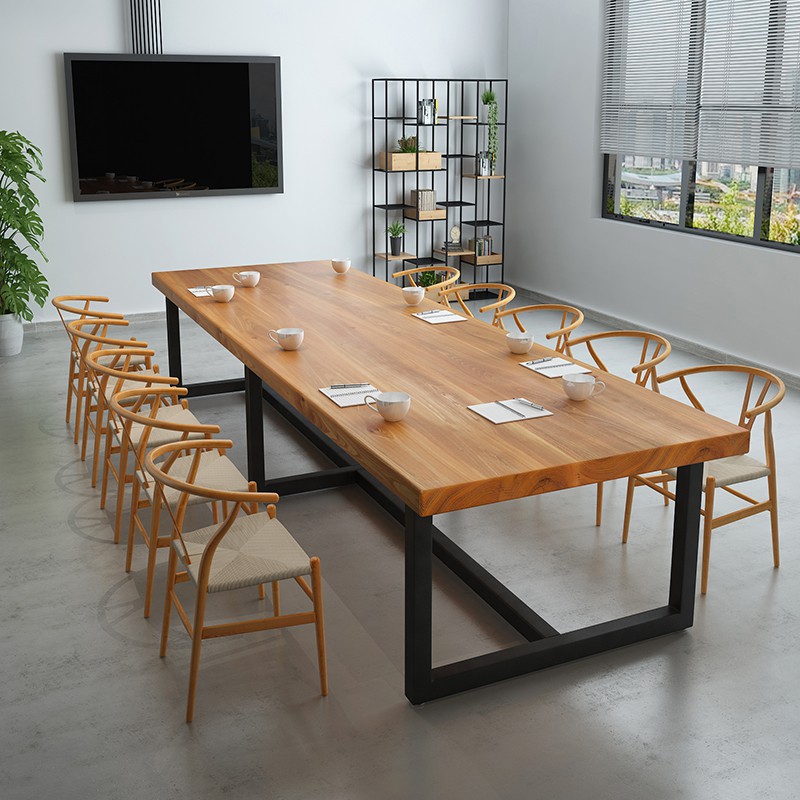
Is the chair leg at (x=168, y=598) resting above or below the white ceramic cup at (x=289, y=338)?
below

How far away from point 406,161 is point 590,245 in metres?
1.66

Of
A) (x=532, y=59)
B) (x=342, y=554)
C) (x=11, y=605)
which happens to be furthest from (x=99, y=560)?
(x=532, y=59)

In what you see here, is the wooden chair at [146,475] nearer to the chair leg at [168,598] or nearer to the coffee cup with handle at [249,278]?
the chair leg at [168,598]

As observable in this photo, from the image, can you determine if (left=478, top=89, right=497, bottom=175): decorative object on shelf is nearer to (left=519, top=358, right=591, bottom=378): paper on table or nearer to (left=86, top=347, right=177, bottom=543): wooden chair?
(left=86, top=347, right=177, bottom=543): wooden chair

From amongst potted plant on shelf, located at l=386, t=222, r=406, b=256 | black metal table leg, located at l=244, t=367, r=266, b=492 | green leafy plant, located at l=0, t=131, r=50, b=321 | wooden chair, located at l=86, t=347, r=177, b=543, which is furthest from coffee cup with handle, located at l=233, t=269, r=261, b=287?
potted plant on shelf, located at l=386, t=222, r=406, b=256

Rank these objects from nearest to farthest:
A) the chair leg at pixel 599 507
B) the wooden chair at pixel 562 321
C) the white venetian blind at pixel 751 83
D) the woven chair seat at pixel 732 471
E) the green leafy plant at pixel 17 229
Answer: the woven chair seat at pixel 732 471 → the chair leg at pixel 599 507 → the wooden chair at pixel 562 321 → the white venetian blind at pixel 751 83 → the green leafy plant at pixel 17 229

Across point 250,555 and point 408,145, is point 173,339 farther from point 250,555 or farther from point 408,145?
point 408,145

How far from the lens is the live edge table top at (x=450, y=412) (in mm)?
2775

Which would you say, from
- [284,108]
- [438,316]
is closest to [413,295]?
[438,316]

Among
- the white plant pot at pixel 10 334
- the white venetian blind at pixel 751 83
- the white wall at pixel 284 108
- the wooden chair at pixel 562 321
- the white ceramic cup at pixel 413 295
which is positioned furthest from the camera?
the white wall at pixel 284 108

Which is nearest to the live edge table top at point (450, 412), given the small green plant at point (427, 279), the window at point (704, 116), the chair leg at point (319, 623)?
the chair leg at point (319, 623)

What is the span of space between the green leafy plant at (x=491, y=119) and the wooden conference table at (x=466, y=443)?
170 inches

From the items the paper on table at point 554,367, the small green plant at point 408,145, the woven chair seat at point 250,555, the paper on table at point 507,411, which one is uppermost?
the small green plant at point 408,145

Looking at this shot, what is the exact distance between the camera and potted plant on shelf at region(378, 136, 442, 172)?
8.20m
